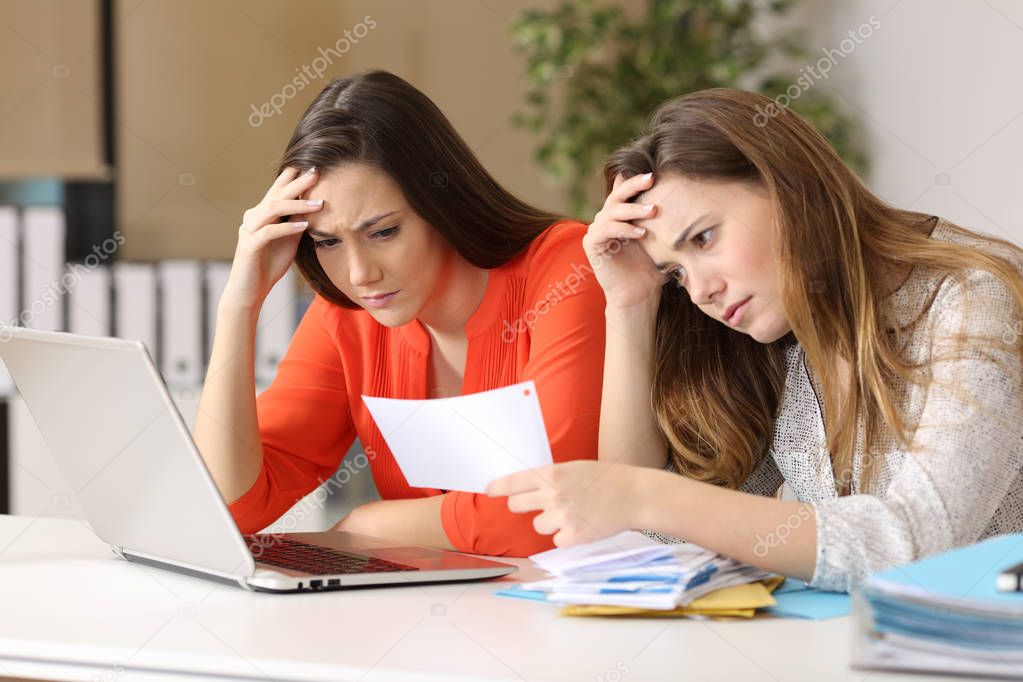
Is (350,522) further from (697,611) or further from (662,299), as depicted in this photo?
(697,611)

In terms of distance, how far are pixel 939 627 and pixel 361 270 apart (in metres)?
0.89

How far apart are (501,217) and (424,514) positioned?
18.0 inches

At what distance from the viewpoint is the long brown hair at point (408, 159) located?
1.50 metres

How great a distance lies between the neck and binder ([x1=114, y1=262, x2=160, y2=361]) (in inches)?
64.7

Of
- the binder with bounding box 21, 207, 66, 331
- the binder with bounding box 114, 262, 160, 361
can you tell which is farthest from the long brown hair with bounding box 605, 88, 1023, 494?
the binder with bounding box 21, 207, 66, 331

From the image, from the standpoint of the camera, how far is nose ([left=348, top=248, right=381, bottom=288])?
58.1 inches

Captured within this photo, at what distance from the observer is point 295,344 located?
68.6 inches

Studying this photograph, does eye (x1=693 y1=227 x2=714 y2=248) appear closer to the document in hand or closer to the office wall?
the document in hand

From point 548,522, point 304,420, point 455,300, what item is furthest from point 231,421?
point 548,522

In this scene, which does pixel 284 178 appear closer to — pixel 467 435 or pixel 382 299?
pixel 382 299

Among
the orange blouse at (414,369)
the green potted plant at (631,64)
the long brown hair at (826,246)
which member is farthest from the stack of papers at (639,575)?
the green potted plant at (631,64)

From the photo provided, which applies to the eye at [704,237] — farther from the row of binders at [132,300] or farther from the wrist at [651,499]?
the row of binders at [132,300]

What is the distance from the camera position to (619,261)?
4.81 ft

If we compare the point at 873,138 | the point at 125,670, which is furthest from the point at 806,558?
the point at 873,138
